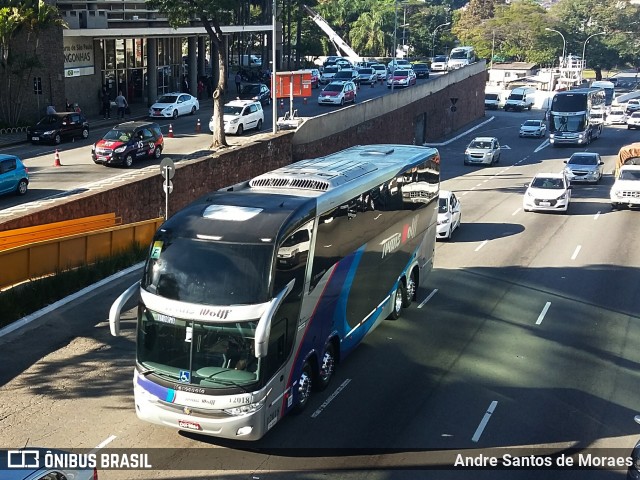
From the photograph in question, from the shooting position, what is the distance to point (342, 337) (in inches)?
624

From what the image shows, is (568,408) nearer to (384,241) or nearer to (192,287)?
(384,241)

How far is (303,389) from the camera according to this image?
14180 mm

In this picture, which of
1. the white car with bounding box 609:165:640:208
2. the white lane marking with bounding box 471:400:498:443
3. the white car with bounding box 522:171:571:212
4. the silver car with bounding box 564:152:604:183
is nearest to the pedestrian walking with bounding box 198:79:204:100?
→ the silver car with bounding box 564:152:604:183

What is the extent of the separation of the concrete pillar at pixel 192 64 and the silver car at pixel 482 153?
21396 millimetres

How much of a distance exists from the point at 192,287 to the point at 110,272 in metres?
9.99

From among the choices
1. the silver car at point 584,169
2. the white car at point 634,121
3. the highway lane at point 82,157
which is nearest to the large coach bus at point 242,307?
the highway lane at point 82,157

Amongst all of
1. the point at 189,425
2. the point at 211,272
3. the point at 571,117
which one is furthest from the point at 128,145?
the point at 571,117

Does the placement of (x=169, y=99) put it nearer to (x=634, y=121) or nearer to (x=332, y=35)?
(x=634, y=121)

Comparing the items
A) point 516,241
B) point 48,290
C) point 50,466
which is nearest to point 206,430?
point 50,466

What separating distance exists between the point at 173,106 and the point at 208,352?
1525 inches

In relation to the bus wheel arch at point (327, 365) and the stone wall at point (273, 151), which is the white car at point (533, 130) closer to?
the stone wall at point (273, 151)

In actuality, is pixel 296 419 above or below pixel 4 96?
below

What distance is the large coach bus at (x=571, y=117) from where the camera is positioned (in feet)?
190

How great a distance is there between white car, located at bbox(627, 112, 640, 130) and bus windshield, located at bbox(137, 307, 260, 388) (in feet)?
213
